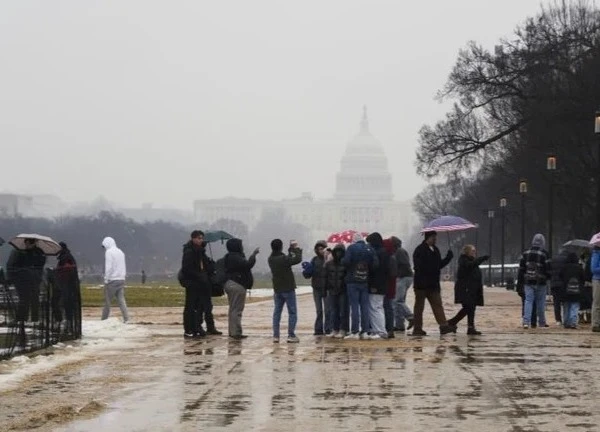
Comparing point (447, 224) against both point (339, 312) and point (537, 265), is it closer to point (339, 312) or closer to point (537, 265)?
point (537, 265)

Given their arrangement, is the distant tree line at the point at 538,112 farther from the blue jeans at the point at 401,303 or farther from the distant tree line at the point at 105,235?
the distant tree line at the point at 105,235

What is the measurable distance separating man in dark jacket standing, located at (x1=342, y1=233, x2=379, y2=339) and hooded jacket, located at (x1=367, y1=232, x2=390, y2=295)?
0.08m

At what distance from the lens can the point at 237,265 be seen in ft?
79.7

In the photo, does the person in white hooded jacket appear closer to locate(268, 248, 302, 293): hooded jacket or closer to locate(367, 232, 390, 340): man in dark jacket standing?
locate(268, 248, 302, 293): hooded jacket

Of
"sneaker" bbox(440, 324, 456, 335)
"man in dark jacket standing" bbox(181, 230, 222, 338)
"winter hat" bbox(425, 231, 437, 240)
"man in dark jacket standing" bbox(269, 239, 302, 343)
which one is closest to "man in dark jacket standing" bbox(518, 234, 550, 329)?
"winter hat" bbox(425, 231, 437, 240)

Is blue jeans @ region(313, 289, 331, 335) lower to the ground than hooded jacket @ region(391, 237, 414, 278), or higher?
lower

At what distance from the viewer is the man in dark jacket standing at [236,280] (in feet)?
79.1

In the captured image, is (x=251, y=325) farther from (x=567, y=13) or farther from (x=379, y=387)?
(x=567, y=13)

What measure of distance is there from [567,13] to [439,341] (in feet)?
152

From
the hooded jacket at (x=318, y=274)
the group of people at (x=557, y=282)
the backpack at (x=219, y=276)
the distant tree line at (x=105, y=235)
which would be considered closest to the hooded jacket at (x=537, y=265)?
the group of people at (x=557, y=282)

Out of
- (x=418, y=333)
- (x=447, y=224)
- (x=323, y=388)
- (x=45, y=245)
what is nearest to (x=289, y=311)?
(x=418, y=333)

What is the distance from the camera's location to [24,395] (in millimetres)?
14859

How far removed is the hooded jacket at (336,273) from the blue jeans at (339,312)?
0.10m

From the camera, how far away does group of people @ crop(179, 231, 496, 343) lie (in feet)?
78.6
